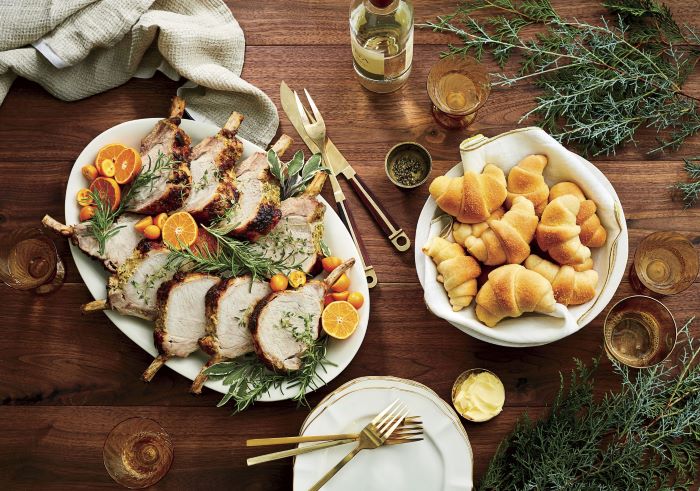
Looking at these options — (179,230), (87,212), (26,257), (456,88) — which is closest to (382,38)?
(456,88)

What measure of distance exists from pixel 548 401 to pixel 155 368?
4.63ft

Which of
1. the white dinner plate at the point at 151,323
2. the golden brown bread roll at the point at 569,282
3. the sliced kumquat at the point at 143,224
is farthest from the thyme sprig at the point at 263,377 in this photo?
the golden brown bread roll at the point at 569,282

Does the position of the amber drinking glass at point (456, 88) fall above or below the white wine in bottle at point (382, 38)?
below

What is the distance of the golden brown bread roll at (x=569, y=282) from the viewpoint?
198 centimetres

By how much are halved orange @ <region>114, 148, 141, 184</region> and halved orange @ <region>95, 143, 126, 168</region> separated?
0.04 meters

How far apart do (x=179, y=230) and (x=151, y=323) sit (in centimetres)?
38

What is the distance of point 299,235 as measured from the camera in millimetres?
2178

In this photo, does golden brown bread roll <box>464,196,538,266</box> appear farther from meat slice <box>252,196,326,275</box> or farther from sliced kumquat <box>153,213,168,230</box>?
sliced kumquat <box>153,213,168,230</box>

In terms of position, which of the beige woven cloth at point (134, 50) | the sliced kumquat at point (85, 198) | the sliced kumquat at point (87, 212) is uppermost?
the beige woven cloth at point (134, 50)

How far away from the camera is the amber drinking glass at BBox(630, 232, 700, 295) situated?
7.18 feet

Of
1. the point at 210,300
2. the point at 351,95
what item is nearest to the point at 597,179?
the point at 351,95

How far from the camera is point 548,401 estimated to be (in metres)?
2.26

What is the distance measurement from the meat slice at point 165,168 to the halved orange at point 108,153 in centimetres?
9

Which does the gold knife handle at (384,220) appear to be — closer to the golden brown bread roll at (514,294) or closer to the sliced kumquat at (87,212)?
the golden brown bread roll at (514,294)
